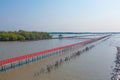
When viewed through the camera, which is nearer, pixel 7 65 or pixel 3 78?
pixel 3 78

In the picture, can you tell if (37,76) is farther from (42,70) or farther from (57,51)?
(57,51)

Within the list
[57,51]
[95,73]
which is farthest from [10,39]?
[95,73]

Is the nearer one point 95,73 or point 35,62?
point 95,73

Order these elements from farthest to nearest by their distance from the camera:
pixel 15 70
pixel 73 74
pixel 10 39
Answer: pixel 10 39 → pixel 15 70 → pixel 73 74

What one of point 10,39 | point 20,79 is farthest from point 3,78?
point 10,39

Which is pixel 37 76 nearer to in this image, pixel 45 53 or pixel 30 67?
pixel 30 67

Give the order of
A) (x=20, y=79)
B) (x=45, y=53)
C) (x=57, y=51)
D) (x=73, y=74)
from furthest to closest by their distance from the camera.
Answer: (x=57, y=51)
(x=45, y=53)
(x=73, y=74)
(x=20, y=79)

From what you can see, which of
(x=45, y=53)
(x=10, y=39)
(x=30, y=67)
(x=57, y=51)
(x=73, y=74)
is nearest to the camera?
(x=73, y=74)

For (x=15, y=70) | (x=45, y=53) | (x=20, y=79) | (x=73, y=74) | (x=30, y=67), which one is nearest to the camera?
(x=20, y=79)
